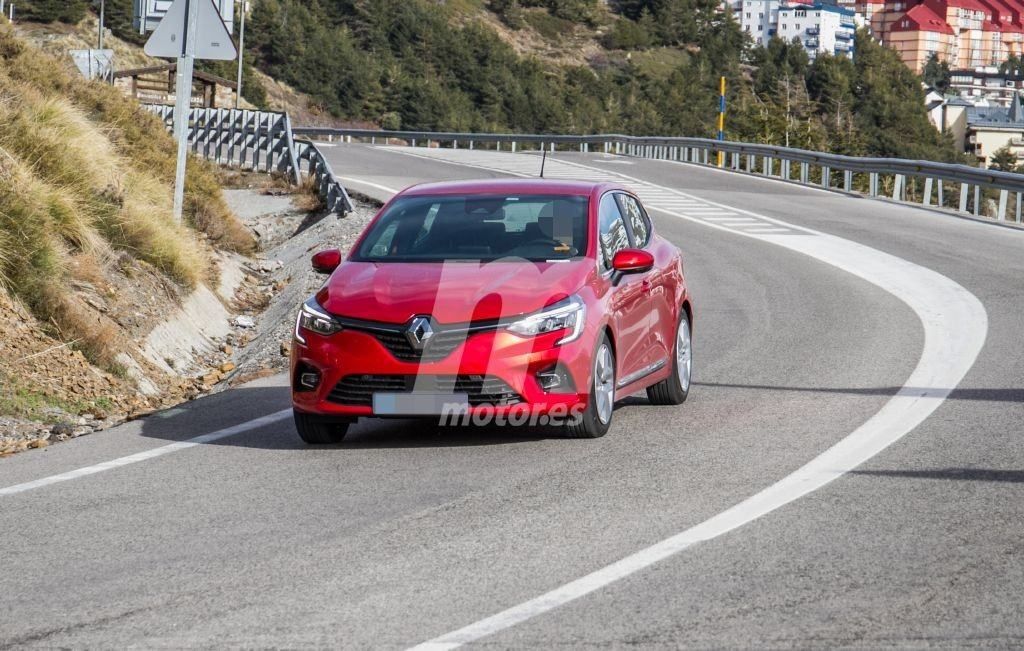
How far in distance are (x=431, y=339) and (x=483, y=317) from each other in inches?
12.7

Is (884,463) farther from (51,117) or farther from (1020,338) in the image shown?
(51,117)

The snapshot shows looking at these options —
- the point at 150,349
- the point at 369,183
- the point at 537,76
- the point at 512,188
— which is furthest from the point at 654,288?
the point at 537,76

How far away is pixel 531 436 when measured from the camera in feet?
29.8

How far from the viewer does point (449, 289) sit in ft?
28.1

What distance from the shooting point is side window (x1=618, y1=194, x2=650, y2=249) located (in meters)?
10.4

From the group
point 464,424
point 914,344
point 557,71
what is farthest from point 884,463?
point 557,71

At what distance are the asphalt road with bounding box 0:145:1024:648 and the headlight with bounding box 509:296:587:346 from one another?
2.25 feet

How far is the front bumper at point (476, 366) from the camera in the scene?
8328 millimetres

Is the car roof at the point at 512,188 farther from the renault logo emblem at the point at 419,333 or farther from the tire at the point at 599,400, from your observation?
the renault logo emblem at the point at 419,333

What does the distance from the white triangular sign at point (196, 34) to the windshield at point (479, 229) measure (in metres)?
6.81

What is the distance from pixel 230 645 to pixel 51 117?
1311 centimetres

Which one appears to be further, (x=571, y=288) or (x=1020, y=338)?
(x=1020, y=338)

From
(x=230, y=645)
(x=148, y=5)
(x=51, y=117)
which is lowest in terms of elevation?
(x=230, y=645)

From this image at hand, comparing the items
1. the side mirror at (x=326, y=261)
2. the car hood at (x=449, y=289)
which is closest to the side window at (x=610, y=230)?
the car hood at (x=449, y=289)
